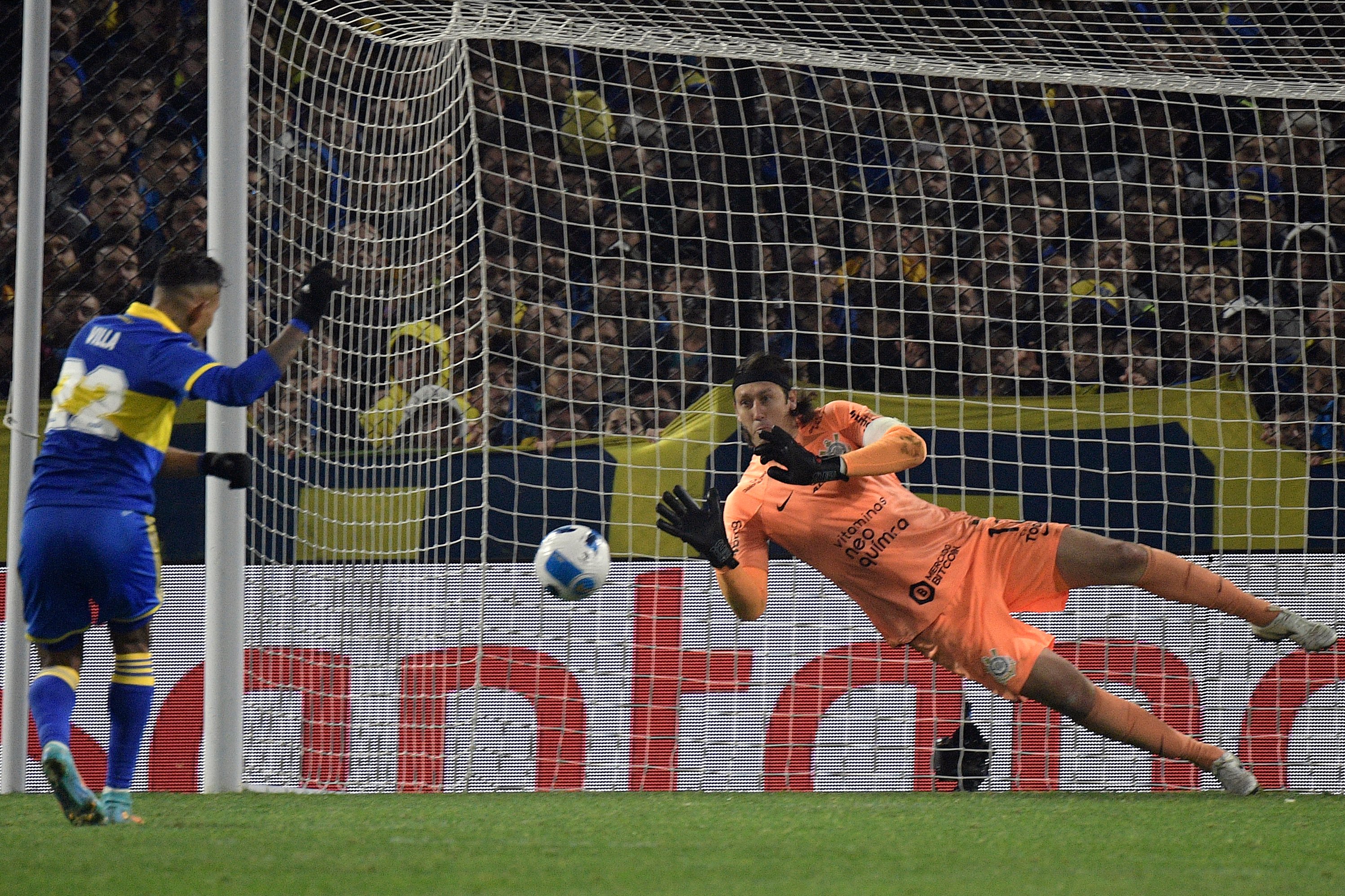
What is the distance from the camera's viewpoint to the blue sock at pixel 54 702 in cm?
357

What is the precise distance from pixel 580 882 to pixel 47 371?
226 inches

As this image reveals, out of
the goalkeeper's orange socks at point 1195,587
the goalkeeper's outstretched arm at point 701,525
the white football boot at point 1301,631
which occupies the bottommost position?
the white football boot at point 1301,631

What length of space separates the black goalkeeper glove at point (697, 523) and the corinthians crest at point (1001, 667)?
90cm

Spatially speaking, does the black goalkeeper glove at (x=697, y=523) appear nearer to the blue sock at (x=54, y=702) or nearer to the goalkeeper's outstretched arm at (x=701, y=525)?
the goalkeeper's outstretched arm at (x=701, y=525)

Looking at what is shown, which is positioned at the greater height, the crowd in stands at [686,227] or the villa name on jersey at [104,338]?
the crowd in stands at [686,227]

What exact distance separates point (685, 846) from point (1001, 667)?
64.3 inches

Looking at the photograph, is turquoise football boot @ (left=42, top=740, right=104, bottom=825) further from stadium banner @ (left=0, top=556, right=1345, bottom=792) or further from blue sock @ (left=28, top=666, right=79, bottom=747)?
stadium banner @ (left=0, top=556, right=1345, bottom=792)

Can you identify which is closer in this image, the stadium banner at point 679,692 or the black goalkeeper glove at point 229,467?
the black goalkeeper glove at point 229,467

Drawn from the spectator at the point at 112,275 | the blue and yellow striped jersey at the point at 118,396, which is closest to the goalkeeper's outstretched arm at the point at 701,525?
the blue and yellow striped jersey at the point at 118,396

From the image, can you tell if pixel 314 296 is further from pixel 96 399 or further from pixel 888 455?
pixel 888 455

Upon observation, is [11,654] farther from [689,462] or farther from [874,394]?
[874,394]

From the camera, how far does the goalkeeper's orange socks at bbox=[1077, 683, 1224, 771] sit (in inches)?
175

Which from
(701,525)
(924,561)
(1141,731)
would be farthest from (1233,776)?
(701,525)

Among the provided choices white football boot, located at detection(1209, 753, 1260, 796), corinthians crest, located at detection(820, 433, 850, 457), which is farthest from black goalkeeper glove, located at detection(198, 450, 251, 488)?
white football boot, located at detection(1209, 753, 1260, 796)
